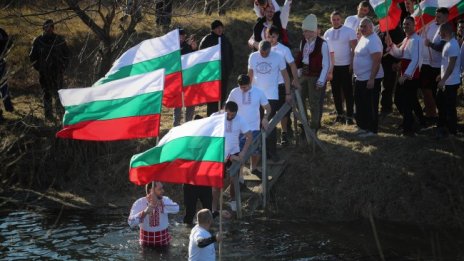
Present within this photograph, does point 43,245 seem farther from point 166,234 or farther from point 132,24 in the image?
point 132,24

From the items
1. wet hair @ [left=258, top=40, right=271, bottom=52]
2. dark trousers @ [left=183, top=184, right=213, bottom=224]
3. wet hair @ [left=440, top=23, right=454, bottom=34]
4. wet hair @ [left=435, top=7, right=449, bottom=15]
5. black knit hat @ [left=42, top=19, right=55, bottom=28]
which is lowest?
dark trousers @ [left=183, top=184, right=213, bottom=224]

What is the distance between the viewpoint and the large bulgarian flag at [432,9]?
55.3 feet

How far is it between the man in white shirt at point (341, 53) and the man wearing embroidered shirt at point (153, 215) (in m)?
5.32

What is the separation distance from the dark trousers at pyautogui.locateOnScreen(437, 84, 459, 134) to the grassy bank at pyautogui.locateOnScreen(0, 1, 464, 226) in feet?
1.02

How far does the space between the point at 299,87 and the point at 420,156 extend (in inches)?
99.2

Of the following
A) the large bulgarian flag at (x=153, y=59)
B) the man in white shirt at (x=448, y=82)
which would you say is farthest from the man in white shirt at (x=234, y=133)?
the man in white shirt at (x=448, y=82)

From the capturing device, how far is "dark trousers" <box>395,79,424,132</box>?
54.2 ft

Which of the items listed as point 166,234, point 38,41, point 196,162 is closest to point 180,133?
point 196,162

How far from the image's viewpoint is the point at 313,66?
1677 centimetres

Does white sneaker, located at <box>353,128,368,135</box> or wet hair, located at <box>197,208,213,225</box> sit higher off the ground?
white sneaker, located at <box>353,128,368,135</box>

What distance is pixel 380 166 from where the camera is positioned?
Answer: 16188mm

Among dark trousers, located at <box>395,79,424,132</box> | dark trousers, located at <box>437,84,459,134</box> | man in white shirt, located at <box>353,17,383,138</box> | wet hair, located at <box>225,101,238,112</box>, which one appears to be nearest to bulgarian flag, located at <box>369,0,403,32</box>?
man in white shirt, located at <box>353,17,383,138</box>

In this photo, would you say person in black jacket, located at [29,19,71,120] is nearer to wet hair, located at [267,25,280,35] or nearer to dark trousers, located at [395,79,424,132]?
wet hair, located at [267,25,280,35]

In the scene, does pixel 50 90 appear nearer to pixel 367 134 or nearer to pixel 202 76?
pixel 202 76
